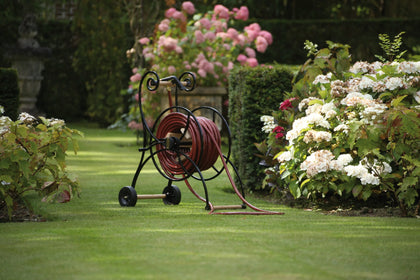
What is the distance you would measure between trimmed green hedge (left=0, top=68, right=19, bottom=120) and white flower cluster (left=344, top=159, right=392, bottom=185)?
147 inches

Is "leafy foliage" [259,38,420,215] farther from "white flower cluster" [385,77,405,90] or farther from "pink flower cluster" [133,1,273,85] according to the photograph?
"pink flower cluster" [133,1,273,85]

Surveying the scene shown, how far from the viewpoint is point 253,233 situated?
5.03m

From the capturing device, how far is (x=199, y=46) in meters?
13.5

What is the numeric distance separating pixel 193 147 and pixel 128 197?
0.75 meters

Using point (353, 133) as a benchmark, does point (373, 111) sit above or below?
above

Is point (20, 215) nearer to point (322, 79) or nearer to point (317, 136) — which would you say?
point (317, 136)

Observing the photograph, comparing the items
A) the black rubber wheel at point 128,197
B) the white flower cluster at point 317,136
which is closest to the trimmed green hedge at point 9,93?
the black rubber wheel at point 128,197

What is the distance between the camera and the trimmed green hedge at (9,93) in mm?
7941

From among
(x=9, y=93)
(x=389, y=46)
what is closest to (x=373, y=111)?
(x=389, y=46)

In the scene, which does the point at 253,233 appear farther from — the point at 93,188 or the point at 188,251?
the point at 93,188

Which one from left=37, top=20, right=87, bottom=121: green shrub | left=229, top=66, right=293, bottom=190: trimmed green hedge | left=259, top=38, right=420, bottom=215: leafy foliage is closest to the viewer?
left=259, top=38, right=420, bottom=215: leafy foliage

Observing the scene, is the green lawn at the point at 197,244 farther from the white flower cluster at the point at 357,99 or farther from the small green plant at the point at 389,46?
the small green plant at the point at 389,46

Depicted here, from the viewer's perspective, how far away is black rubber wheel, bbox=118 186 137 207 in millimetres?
6391

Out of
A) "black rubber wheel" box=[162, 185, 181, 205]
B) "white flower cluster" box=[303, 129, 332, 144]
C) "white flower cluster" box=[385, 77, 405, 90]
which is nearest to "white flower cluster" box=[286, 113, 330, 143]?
Result: "white flower cluster" box=[303, 129, 332, 144]
